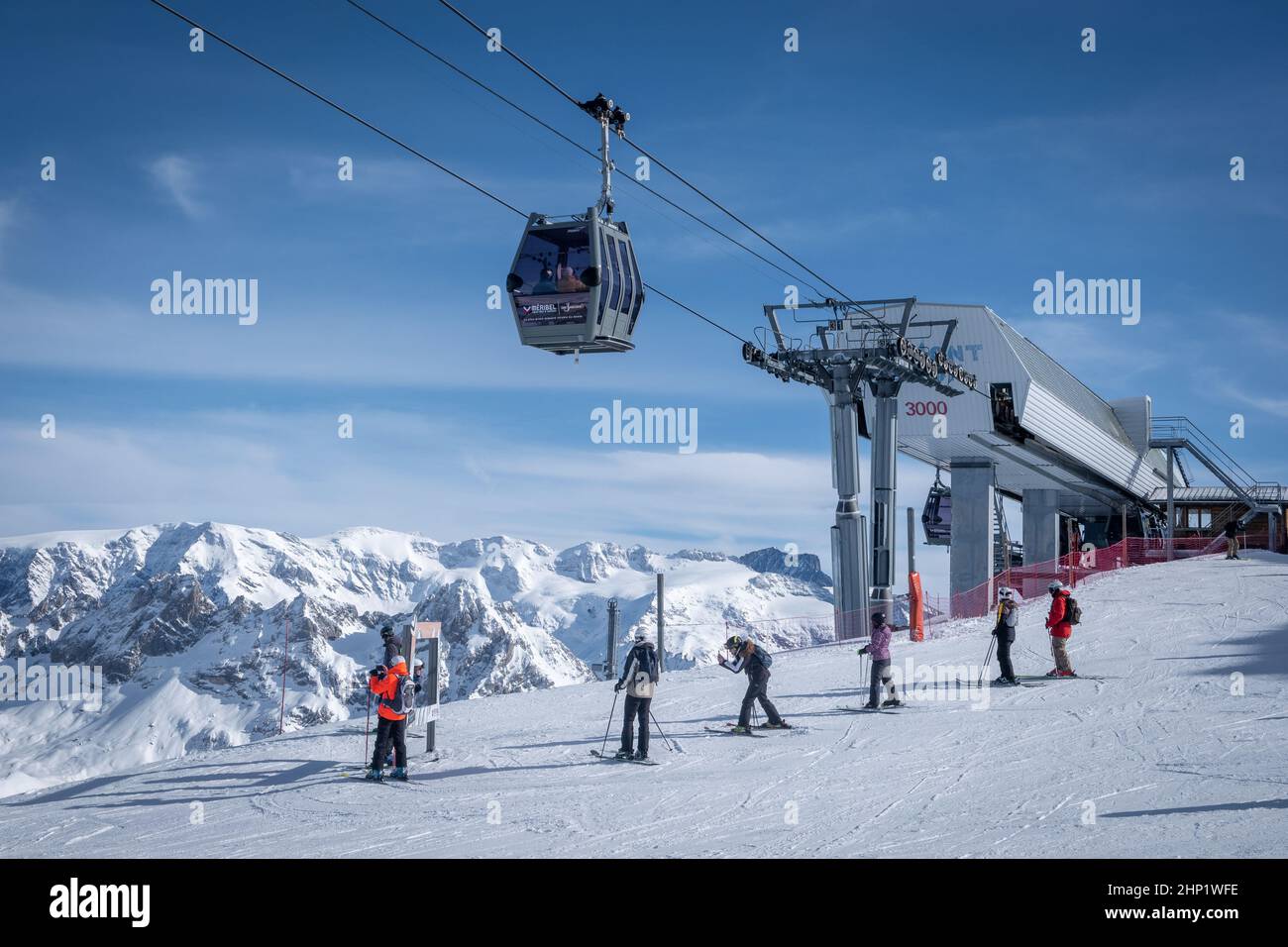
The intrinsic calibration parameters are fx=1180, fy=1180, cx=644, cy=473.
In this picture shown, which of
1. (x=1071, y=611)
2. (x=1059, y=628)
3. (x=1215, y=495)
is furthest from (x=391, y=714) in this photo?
(x=1215, y=495)

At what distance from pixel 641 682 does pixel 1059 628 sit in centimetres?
897

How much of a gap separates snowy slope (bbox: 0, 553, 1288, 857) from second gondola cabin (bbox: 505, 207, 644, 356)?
634 cm

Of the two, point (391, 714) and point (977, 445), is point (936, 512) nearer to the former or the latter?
point (977, 445)

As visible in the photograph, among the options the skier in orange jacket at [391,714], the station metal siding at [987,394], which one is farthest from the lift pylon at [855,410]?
the skier in orange jacket at [391,714]

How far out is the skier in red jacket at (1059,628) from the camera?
19875mm

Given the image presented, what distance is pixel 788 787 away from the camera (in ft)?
43.5

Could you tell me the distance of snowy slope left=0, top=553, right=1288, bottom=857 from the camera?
10625 millimetres

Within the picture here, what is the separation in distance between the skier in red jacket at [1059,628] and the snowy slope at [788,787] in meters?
0.51

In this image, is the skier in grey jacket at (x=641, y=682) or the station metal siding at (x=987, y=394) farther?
the station metal siding at (x=987, y=394)

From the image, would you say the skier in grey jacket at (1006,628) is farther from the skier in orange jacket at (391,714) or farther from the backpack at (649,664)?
the skier in orange jacket at (391,714)

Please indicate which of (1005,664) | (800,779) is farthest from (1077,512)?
(800,779)

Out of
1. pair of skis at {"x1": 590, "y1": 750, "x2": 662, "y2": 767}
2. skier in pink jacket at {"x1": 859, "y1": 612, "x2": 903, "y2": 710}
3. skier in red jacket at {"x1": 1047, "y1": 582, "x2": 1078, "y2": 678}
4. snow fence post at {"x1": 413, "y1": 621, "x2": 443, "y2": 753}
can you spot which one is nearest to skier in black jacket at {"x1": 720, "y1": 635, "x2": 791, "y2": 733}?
pair of skis at {"x1": 590, "y1": 750, "x2": 662, "y2": 767}

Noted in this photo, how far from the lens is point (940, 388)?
40156 mm
